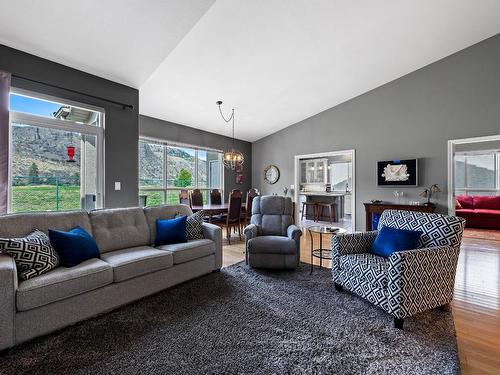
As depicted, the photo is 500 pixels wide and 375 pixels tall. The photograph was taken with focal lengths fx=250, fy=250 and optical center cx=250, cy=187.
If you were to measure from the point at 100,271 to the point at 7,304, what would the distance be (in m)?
0.60

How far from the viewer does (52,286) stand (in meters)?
1.92

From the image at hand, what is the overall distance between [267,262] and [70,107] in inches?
134

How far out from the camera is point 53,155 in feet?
10.9

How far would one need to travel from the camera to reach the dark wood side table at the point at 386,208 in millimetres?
4836

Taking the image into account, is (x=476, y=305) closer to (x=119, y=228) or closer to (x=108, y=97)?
(x=119, y=228)

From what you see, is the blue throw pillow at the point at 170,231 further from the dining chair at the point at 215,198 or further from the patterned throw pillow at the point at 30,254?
the dining chair at the point at 215,198

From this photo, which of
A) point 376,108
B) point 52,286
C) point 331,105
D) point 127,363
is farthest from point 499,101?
Answer: point 52,286

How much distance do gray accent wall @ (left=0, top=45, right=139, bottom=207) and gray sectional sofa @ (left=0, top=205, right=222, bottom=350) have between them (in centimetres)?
100

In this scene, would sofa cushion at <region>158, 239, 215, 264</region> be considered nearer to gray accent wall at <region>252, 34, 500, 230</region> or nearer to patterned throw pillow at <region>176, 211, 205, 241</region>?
patterned throw pillow at <region>176, 211, 205, 241</region>

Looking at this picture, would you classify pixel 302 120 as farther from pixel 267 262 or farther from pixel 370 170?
pixel 267 262

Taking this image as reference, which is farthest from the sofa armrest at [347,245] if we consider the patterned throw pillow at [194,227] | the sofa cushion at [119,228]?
the sofa cushion at [119,228]

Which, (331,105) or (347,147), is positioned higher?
(331,105)

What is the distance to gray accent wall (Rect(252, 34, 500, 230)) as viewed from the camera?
4395 mm

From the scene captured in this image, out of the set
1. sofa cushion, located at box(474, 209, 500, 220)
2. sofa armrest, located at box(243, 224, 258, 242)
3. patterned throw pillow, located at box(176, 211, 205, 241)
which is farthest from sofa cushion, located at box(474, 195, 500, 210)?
patterned throw pillow, located at box(176, 211, 205, 241)
